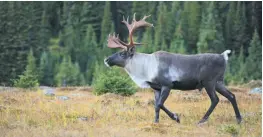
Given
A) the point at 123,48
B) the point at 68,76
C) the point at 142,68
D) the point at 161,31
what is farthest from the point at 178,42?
the point at 142,68

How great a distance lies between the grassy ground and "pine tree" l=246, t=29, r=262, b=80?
38.6 meters

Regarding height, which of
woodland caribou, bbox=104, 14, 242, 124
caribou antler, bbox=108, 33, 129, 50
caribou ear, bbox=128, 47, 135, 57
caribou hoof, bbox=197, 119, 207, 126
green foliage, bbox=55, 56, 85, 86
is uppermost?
caribou antler, bbox=108, 33, 129, 50

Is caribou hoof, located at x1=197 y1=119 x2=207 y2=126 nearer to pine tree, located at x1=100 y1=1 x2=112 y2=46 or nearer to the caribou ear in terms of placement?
the caribou ear

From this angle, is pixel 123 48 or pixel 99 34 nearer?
pixel 123 48

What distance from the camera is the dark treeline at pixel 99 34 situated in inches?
2295

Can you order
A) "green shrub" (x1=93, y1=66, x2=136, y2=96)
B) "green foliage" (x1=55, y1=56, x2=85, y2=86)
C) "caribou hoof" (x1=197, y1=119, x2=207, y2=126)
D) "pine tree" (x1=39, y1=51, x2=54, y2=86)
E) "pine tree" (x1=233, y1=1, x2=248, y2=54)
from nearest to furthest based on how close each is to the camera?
"caribou hoof" (x1=197, y1=119, x2=207, y2=126) → "green shrub" (x1=93, y1=66, x2=136, y2=96) → "green foliage" (x1=55, y1=56, x2=85, y2=86) → "pine tree" (x1=39, y1=51, x2=54, y2=86) → "pine tree" (x1=233, y1=1, x2=248, y2=54)

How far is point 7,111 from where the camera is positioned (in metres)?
14.1

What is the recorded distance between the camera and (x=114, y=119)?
1333 cm

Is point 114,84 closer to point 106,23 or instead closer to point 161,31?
point 161,31

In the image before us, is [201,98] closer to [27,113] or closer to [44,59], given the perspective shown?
[27,113]

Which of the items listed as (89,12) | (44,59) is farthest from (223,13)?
(44,59)

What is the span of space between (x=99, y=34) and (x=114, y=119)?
6218 cm

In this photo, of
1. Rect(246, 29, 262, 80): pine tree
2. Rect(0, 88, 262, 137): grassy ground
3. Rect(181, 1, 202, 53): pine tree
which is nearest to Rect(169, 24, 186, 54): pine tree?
Rect(181, 1, 202, 53): pine tree

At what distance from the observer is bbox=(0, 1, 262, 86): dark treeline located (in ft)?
191
